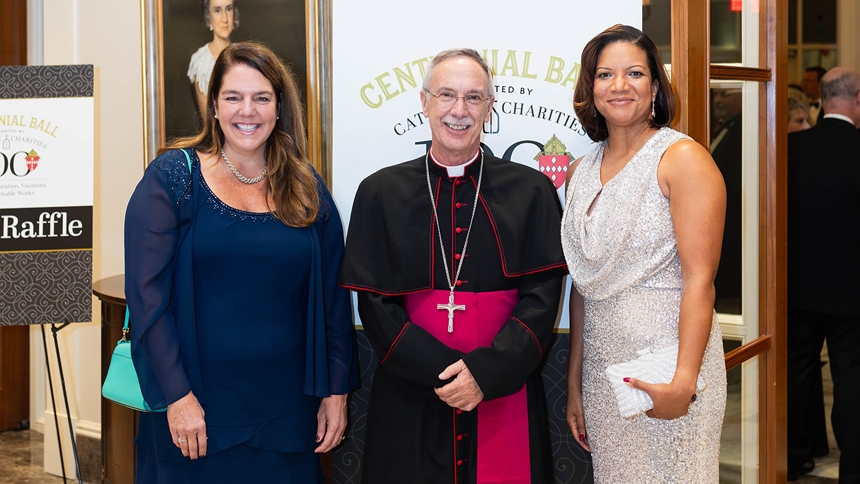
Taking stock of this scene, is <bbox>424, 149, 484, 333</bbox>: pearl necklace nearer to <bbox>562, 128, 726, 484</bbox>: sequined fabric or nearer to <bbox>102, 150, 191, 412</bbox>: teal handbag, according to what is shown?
<bbox>562, 128, 726, 484</bbox>: sequined fabric

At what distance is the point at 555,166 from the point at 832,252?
2113 mm

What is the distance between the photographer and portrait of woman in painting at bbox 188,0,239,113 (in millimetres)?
3469

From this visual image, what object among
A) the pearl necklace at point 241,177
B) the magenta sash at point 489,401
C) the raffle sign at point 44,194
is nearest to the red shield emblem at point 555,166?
the magenta sash at point 489,401

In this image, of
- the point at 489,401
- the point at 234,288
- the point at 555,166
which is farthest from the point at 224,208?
the point at 555,166

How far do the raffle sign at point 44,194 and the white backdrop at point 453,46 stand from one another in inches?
38.4

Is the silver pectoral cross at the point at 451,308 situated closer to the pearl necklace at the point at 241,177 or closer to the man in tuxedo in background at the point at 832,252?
the pearl necklace at the point at 241,177

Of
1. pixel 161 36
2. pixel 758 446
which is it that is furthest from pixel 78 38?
pixel 758 446

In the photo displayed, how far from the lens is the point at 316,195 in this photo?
244cm

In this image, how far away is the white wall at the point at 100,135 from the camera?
13.4 feet

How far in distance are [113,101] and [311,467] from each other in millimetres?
2505

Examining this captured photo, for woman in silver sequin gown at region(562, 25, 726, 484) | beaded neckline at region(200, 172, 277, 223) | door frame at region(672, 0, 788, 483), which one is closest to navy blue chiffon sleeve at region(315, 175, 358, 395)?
beaded neckline at region(200, 172, 277, 223)

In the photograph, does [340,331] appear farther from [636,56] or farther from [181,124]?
[181,124]

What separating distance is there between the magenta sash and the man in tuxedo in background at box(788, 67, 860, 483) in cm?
253

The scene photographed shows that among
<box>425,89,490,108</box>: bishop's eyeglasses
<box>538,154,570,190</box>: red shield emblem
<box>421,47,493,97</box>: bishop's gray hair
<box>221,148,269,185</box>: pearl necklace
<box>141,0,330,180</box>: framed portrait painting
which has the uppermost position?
<box>141,0,330,180</box>: framed portrait painting
